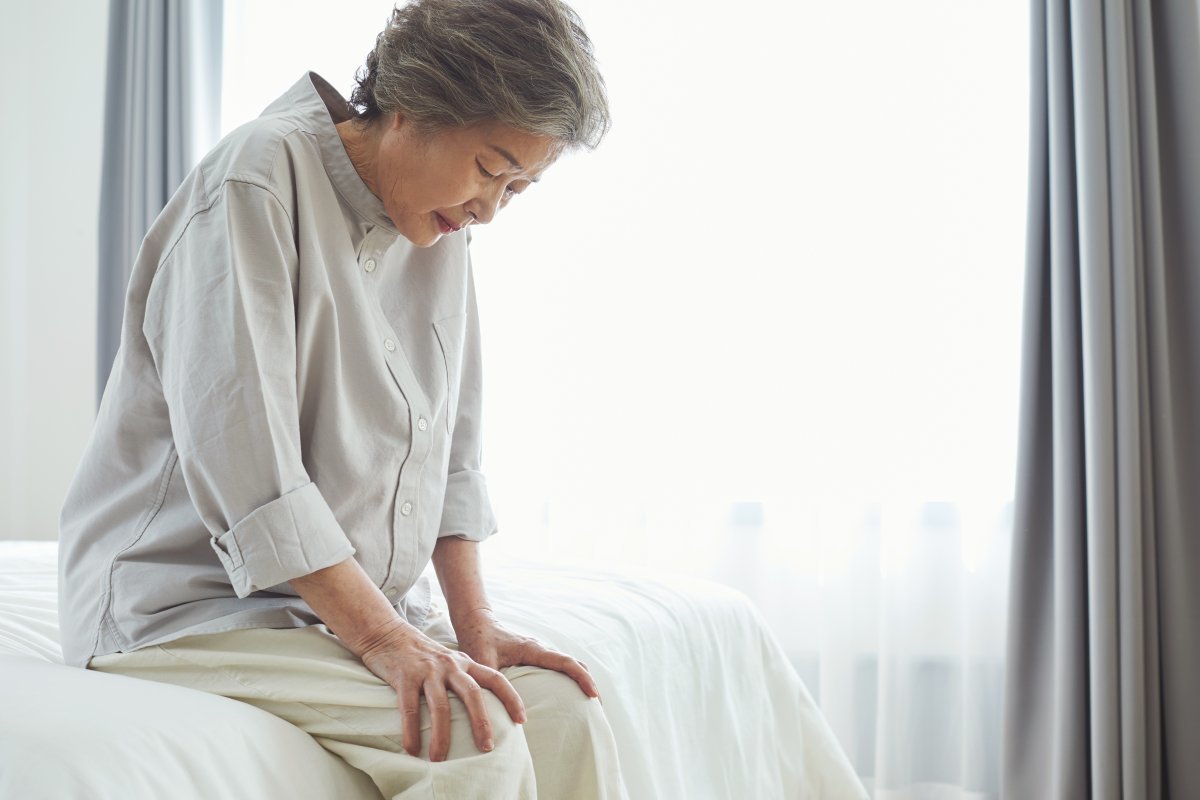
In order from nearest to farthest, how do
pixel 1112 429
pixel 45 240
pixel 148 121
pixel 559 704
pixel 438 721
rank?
pixel 438 721 < pixel 559 704 < pixel 1112 429 < pixel 148 121 < pixel 45 240

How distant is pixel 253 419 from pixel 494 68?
0.41 meters

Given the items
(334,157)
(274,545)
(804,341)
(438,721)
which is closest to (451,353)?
(334,157)

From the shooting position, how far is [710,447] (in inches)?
105

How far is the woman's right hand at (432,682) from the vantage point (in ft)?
2.86

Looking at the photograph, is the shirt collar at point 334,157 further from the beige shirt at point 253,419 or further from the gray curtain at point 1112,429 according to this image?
the gray curtain at point 1112,429

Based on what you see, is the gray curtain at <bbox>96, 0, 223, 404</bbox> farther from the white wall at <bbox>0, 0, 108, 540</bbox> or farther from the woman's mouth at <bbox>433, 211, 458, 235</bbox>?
the woman's mouth at <bbox>433, 211, 458, 235</bbox>

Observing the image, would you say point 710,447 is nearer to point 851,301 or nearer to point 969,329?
point 851,301

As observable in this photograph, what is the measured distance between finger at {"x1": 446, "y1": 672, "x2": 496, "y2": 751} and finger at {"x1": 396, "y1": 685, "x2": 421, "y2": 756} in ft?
0.11

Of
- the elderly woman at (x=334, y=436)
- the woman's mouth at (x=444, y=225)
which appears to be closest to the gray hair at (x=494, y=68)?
the elderly woman at (x=334, y=436)

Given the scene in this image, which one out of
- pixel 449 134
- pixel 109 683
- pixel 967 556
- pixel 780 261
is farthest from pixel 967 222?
pixel 109 683

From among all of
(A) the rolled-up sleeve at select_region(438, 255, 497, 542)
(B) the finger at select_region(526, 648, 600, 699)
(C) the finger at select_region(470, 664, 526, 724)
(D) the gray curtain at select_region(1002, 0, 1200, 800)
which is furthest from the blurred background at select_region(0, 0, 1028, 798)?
(C) the finger at select_region(470, 664, 526, 724)

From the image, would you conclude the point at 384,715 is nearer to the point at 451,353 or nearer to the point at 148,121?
the point at 451,353

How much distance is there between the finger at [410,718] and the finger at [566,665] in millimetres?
188

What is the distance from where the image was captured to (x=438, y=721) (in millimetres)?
870
